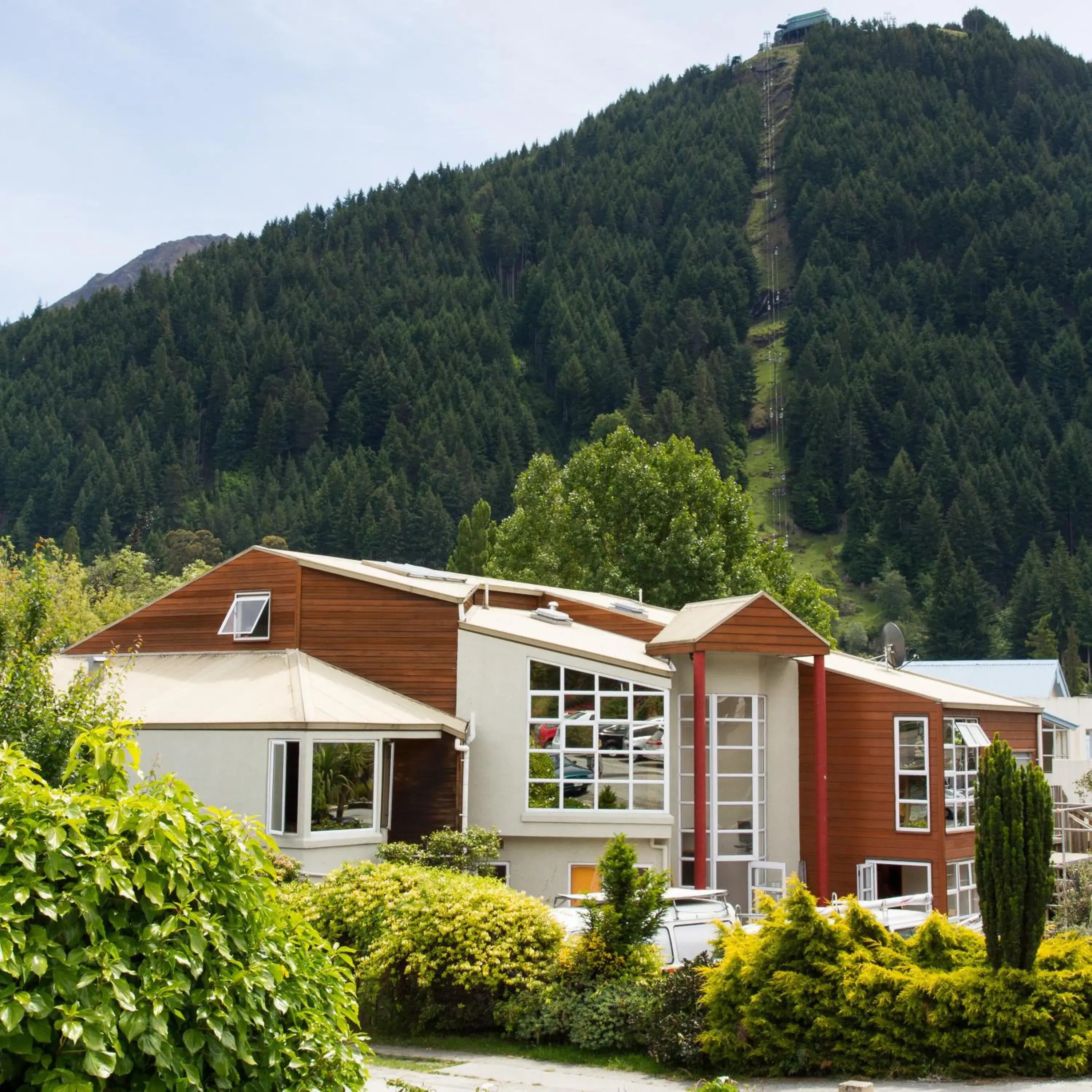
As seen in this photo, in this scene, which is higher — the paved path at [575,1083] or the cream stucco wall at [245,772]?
the cream stucco wall at [245,772]

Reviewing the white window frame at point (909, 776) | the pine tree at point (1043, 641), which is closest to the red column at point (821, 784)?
the white window frame at point (909, 776)

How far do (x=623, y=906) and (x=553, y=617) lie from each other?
13.0 metres

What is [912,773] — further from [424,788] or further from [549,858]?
[424,788]

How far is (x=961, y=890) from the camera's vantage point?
27031 millimetres

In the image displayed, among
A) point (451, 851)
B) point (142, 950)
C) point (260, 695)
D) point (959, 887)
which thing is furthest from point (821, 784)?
point (142, 950)

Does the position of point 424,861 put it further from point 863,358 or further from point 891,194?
point 891,194

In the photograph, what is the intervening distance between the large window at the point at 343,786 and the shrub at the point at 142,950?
14.9 metres

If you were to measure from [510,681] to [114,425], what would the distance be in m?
125

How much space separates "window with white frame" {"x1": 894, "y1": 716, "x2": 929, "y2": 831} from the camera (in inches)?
1032

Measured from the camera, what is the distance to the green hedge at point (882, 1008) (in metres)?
12.2

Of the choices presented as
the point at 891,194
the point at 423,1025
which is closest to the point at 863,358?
the point at 891,194

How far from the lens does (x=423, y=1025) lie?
49.1 feet

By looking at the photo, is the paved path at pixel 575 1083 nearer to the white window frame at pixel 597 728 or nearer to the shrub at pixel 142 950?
the shrub at pixel 142 950

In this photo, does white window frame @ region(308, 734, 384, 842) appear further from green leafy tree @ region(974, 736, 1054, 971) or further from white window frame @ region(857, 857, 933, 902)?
green leafy tree @ region(974, 736, 1054, 971)
